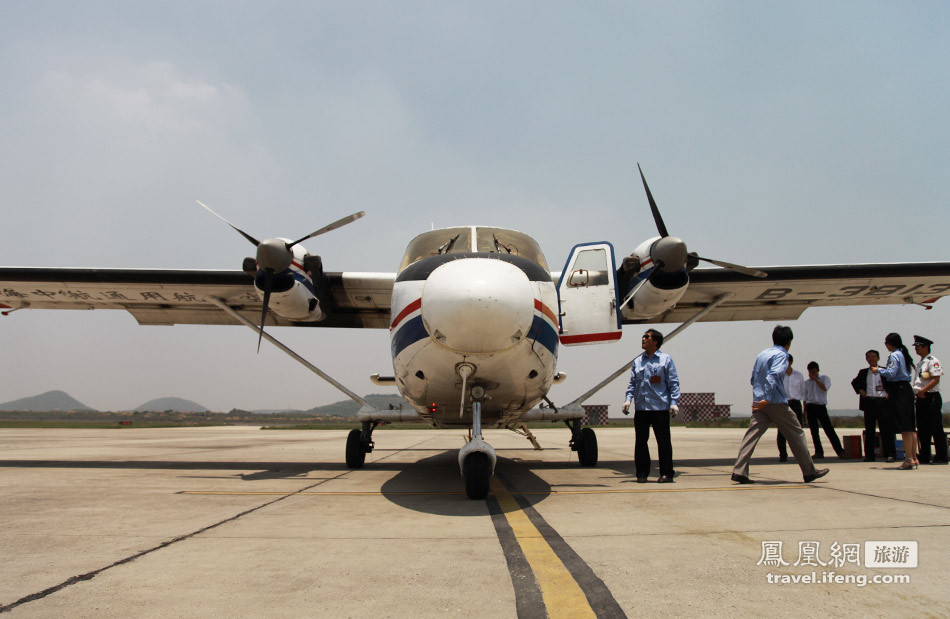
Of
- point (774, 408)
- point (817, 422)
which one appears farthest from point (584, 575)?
point (817, 422)

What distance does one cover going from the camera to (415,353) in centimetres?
550

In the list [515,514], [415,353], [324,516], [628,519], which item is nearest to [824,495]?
A: [628,519]

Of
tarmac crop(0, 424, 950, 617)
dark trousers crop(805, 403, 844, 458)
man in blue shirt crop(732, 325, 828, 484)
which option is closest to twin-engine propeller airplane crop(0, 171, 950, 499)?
tarmac crop(0, 424, 950, 617)

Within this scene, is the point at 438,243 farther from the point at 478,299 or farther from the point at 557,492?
the point at 557,492

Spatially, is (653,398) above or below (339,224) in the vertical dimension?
below

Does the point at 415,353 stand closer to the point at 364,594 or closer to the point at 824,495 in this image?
the point at 364,594

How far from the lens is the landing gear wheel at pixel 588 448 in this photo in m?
8.69

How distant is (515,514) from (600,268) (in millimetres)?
3408

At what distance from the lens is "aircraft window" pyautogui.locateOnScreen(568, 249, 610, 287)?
6.62 m

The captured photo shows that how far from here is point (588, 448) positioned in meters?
8.70

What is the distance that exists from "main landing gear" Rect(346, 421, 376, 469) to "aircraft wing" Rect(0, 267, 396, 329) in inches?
89.6

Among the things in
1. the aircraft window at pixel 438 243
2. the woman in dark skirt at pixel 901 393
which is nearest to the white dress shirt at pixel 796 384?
the woman in dark skirt at pixel 901 393

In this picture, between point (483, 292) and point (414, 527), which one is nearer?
point (414, 527)

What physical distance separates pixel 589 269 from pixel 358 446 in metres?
4.67
